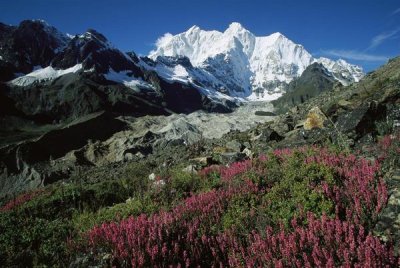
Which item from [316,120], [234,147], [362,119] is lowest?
[234,147]

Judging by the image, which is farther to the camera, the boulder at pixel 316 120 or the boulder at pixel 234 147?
the boulder at pixel 234 147

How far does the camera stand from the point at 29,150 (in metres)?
61.0

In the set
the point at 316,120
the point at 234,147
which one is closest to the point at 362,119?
the point at 316,120

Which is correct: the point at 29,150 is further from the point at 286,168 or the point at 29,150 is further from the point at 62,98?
the point at 62,98

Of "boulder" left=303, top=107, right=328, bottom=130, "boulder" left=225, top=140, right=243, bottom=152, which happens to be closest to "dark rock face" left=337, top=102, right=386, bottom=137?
"boulder" left=303, top=107, right=328, bottom=130

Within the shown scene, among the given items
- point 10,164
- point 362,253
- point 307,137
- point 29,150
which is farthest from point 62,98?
point 362,253

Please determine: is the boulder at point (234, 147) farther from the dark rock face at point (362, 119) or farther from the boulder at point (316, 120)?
the dark rock face at point (362, 119)

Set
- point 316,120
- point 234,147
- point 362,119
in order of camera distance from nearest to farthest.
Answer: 1. point 362,119
2. point 316,120
3. point 234,147

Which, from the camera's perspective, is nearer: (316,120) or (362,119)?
(362,119)

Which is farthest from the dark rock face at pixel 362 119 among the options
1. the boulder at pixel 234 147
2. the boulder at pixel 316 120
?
the boulder at pixel 234 147

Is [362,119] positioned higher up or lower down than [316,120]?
lower down

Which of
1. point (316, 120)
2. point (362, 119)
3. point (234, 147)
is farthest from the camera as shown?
point (234, 147)

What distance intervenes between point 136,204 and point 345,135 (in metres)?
7.58

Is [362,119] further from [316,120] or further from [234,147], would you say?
[234,147]
